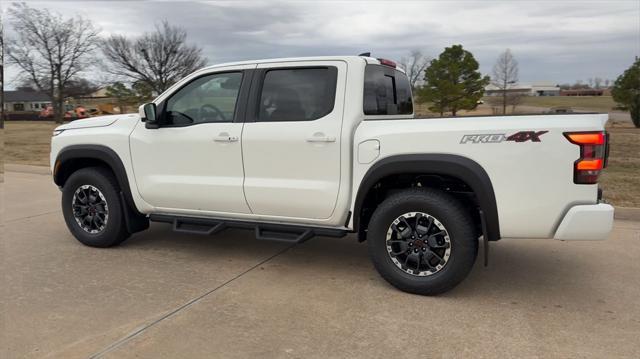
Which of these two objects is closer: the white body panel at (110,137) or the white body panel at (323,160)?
the white body panel at (323,160)

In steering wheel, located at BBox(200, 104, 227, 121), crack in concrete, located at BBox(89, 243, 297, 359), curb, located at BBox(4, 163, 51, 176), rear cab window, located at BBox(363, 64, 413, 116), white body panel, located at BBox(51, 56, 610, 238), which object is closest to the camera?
crack in concrete, located at BBox(89, 243, 297, 359)

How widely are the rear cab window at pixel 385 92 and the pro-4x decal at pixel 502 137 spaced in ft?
3.20

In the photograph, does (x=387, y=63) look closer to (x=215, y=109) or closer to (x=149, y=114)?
(x=215, y=109)

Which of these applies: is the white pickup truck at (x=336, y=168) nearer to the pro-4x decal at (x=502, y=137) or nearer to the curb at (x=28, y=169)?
the pro-4x decal at (x=502, y=137)

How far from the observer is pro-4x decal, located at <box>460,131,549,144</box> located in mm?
3477

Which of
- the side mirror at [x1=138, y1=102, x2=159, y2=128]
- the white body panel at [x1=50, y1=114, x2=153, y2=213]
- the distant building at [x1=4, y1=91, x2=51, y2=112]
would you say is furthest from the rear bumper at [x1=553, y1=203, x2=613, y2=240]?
the distant building at [x1=4, y1=91, x2=51, y2=112]

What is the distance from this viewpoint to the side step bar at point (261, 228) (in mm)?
4301

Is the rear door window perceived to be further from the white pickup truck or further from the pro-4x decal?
the pro-4x decal

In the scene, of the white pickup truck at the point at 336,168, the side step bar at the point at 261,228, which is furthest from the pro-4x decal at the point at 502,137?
the side step bar at the point at 261,228

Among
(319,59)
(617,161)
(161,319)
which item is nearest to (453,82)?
(617,161)

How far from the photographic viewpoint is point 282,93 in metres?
4.46

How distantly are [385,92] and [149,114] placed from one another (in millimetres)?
2229

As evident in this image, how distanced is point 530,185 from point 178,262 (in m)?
3.23

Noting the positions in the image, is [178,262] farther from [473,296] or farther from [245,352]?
[473,296]
